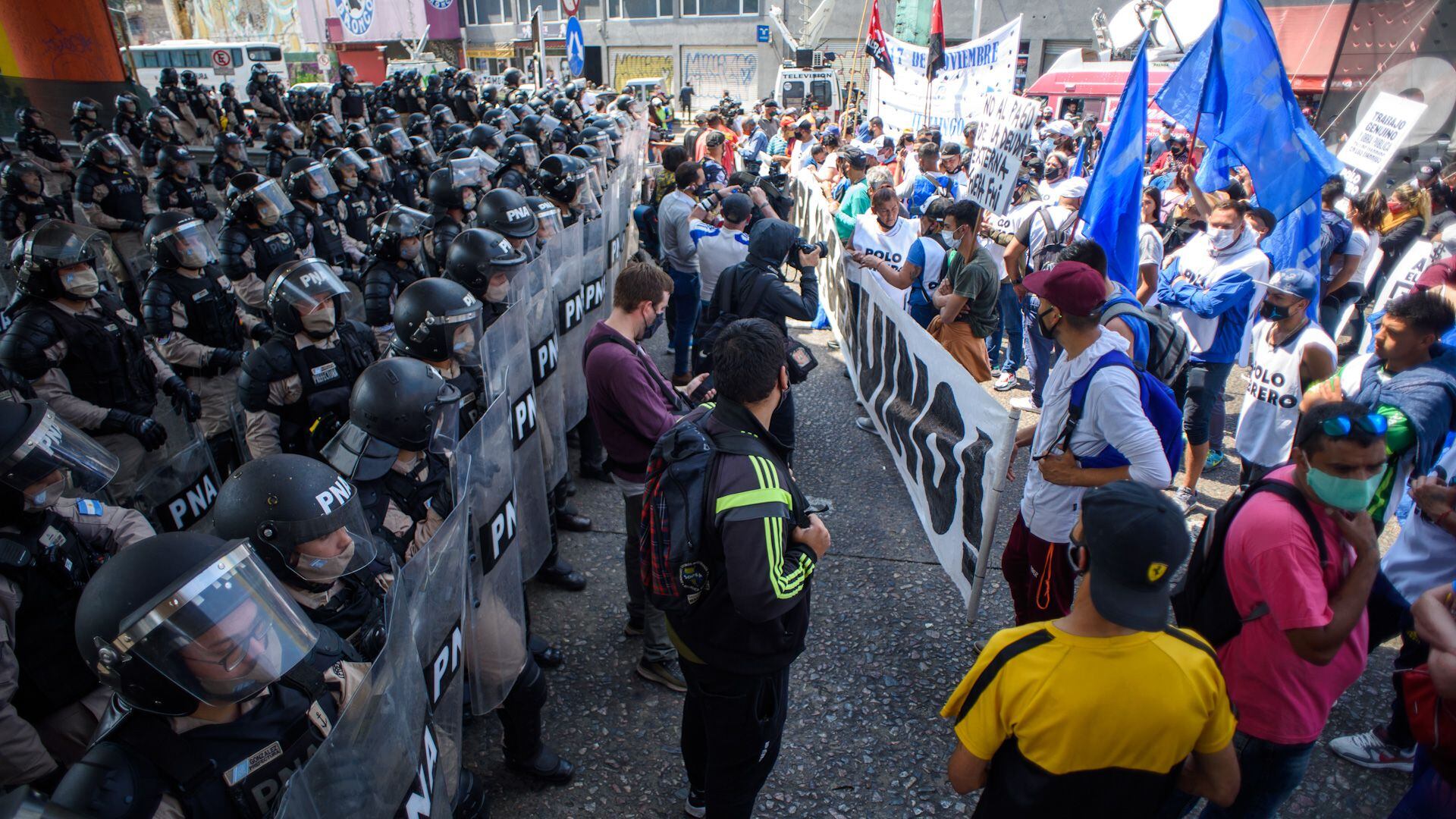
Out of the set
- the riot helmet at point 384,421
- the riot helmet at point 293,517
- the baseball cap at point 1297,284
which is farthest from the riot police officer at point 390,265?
the baseball cap at point 1297,284

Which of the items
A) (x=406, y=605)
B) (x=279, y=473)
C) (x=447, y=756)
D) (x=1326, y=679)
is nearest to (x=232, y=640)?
(x=406, y=605)

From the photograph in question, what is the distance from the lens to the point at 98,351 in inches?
181

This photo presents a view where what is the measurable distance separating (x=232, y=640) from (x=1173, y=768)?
2231 mm

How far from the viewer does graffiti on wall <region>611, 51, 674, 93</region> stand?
4278 cm

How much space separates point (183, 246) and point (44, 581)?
3587 mm

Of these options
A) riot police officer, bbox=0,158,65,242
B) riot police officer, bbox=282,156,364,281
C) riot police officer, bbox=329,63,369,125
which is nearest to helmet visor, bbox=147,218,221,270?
riot police officer, bbox=282,156,364,281

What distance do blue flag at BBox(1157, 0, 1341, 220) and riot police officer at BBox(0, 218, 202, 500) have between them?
692 centimetres

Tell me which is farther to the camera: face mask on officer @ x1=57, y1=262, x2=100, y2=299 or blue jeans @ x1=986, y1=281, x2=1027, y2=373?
blue jeans @ x1=986, y1=281, x2=1027, y2=373

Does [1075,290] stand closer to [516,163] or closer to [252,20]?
[516,163]

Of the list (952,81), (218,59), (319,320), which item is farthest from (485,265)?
(218,59)

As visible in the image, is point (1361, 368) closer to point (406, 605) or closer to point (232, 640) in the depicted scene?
point (406, 605)

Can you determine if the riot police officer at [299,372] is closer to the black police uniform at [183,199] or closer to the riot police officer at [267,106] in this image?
the black police uniform at [183,199]

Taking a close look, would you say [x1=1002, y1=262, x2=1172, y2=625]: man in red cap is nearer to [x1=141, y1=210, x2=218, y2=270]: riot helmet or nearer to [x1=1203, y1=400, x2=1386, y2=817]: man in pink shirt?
[x1=1203, y1=400, x2=1386, y2=817]: man in pink shirt

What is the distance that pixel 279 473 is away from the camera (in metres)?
2.25
